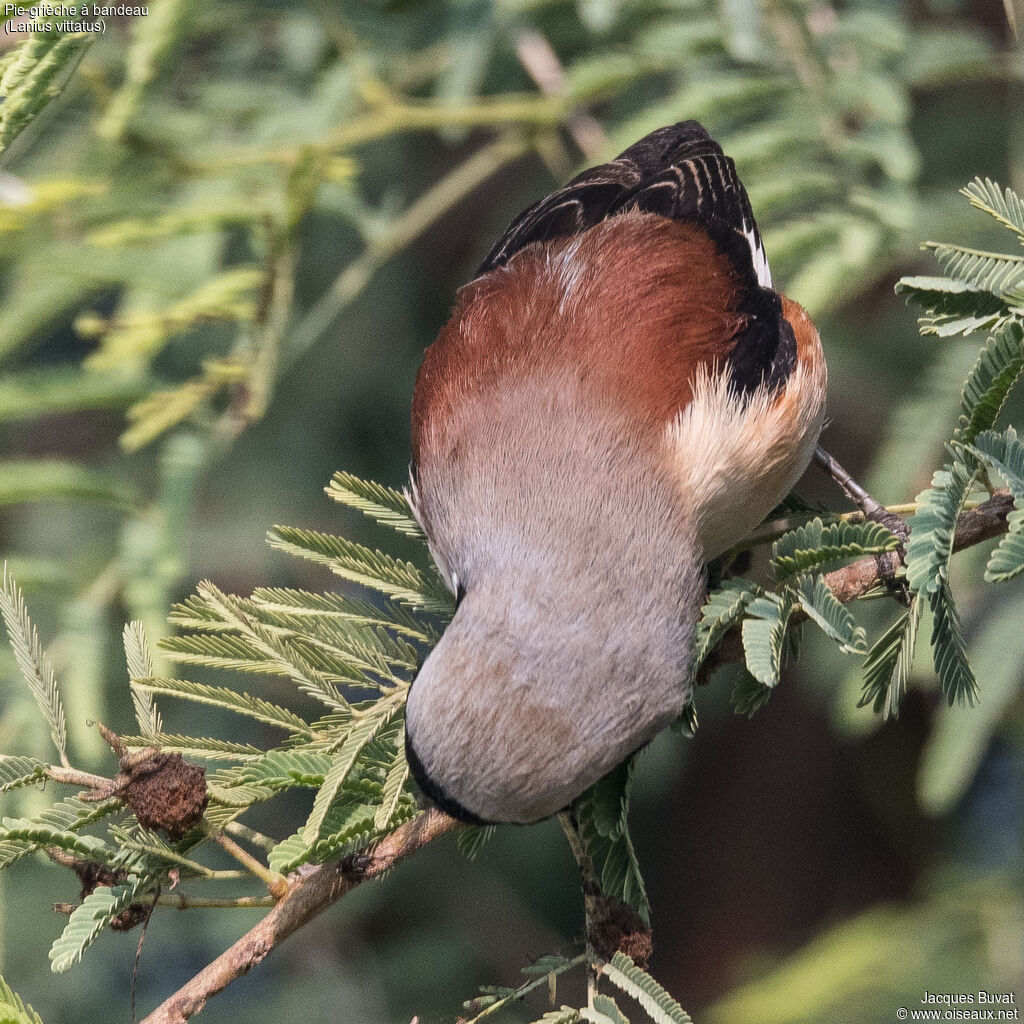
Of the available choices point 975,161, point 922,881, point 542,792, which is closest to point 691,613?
point 542,792

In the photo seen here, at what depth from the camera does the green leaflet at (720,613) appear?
2045 millimetres

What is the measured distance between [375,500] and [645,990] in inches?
49.8

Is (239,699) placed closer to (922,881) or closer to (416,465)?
(416,465)

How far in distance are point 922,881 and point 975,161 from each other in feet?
8.80

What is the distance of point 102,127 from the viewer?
3.09 metres

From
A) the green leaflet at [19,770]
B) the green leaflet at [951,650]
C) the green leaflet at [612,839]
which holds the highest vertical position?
the green leaflet at [19,770]

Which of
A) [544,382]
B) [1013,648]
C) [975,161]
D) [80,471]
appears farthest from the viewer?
[975,161]

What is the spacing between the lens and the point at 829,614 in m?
1.83

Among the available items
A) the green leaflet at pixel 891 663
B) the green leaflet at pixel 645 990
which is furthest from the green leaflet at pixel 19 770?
the green leaflet at pixel 891 663

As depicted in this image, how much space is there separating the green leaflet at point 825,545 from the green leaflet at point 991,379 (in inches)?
9.3

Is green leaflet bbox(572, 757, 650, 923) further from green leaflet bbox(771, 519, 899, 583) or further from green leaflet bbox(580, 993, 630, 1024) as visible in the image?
green leaflet bbox(771, 519, 899, 583)

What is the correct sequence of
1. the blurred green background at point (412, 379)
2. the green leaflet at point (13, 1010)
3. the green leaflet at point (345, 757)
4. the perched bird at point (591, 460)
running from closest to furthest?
the green leaflet at point (13, 1010) → the green leaflet at point (345, 757) → the perched bird at point (591, 460) → the blurred green background at point (412, 379)

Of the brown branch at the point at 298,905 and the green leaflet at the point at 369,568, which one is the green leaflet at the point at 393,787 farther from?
the green leaflet at the point at 369,568

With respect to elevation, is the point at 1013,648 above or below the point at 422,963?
above
